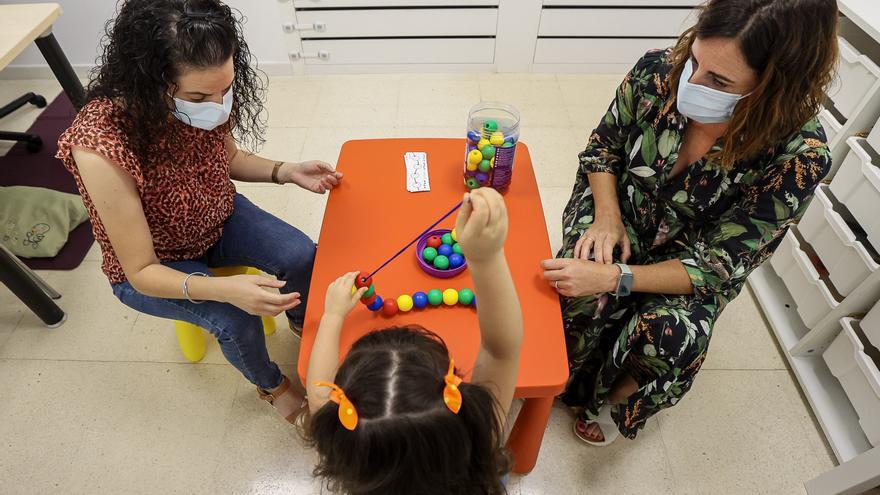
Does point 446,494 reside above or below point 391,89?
above

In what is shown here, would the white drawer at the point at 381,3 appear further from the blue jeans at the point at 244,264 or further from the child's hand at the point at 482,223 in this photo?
the child's hand at the point at 482,223

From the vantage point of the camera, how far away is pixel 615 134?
1366 millimetres

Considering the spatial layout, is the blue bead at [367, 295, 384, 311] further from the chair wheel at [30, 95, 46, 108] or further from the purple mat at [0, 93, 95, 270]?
the chair wheel at [30, 95, 46, 108]

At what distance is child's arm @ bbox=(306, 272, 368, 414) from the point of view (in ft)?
3.06

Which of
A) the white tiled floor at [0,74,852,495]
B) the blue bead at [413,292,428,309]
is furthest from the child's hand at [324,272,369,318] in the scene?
the white tiled floor at [0,74,852,495]

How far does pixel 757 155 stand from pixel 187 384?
1.66 metres

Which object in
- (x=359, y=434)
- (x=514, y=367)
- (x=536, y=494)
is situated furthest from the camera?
(x=536, y=494)

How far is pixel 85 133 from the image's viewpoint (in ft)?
3.29

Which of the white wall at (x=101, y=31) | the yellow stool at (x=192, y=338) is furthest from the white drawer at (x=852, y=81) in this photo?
the white wall at (x=101, y=31)

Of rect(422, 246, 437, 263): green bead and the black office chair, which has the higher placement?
rect(422, 246, 437, 263): green bead

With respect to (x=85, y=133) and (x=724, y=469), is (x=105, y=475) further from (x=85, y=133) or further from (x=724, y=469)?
(x=724, y=469)

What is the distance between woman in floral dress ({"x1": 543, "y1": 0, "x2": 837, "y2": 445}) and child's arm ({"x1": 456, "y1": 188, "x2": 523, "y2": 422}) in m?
0.30

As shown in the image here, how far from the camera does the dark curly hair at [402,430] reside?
679 mm

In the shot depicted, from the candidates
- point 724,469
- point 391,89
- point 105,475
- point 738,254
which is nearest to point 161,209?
point 105,475
